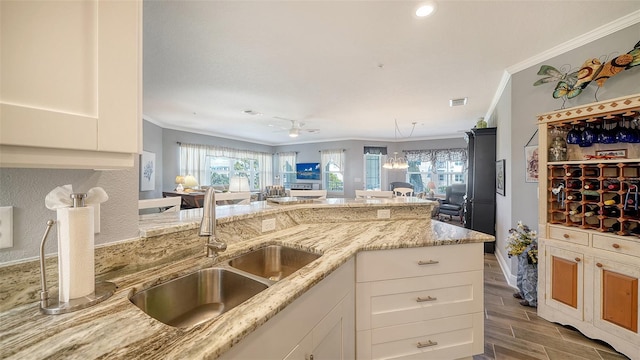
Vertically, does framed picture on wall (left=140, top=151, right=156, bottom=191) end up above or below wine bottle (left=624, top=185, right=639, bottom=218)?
above

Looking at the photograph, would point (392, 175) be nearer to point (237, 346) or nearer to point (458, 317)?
point (458, 317)

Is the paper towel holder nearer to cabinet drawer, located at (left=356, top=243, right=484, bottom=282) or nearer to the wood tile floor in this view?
cabinet drawer, located at (left=356, top=243, right=484, bottom=282)

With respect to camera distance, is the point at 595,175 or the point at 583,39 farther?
the point at 583,39

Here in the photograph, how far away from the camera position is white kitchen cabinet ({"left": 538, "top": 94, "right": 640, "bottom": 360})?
5.65 feet

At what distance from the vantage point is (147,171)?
518 centimetres

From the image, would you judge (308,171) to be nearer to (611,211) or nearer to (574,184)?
(574,184)

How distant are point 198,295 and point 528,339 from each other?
7.97ft

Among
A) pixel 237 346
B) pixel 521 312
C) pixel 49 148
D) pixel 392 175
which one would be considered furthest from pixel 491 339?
pixel 392 175

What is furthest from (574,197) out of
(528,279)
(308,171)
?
(308,171)

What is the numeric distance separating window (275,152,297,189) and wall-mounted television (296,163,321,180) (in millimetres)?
248

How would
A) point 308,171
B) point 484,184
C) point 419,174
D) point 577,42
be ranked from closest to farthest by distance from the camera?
point 577,42, point 484,184, point 419,174, point 308,171

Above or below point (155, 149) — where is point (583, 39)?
above

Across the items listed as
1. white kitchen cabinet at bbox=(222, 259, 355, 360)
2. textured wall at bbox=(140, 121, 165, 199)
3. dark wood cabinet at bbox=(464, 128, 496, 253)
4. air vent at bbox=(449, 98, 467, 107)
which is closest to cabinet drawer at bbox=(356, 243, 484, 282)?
white kitchen cabinet at bbox=(222, 259, 355, 360)

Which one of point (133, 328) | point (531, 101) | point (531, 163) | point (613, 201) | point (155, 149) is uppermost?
point (531, 101)
